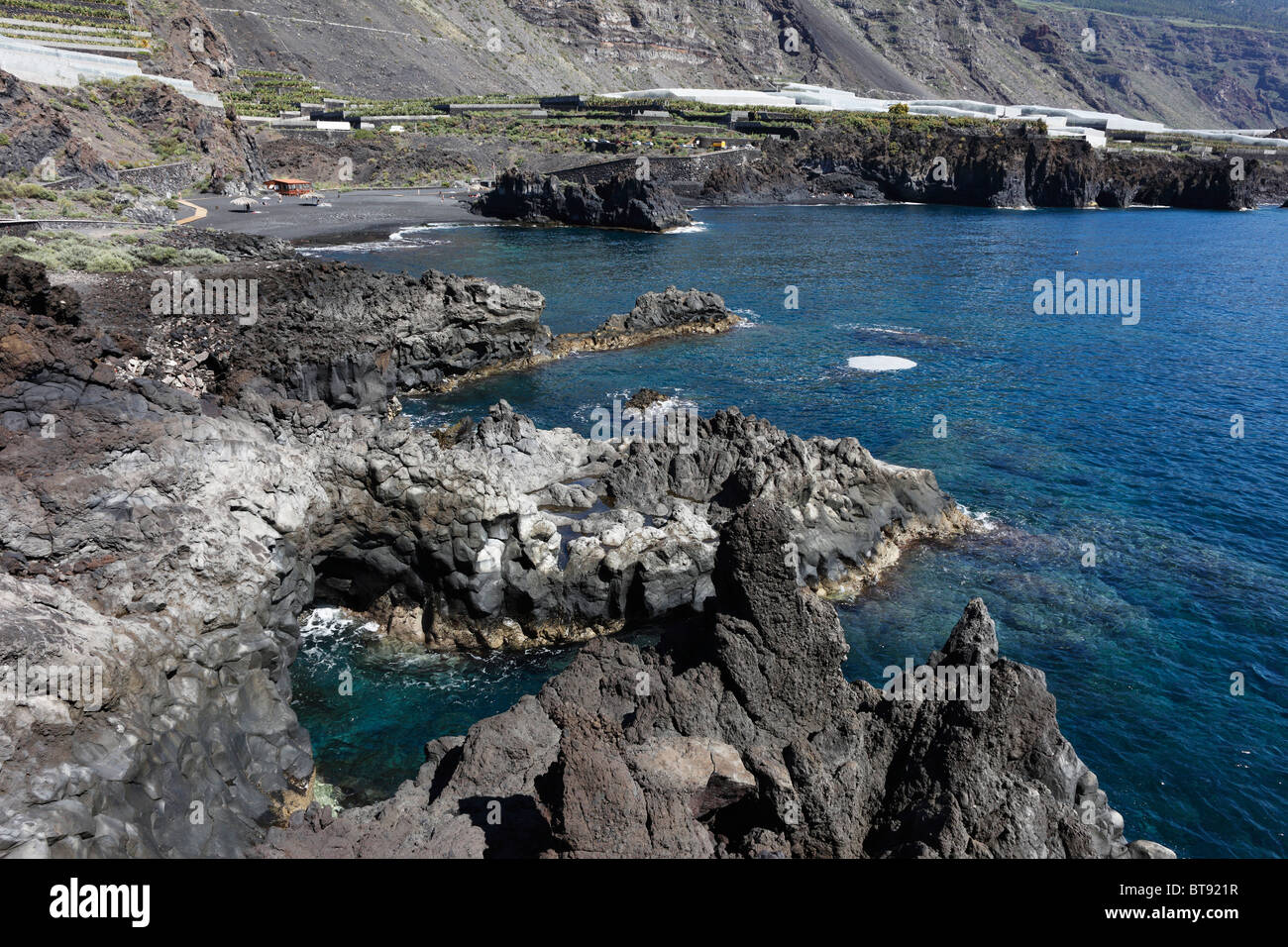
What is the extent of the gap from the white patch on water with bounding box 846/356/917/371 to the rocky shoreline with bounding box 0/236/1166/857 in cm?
2245

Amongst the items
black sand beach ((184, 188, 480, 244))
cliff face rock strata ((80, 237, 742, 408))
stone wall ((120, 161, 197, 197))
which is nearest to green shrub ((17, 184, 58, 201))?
black sand beach ((184, 188, 480, 244))

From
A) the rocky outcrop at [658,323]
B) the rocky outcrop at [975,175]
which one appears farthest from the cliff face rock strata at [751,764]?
the rocky outcrop at [975,175]

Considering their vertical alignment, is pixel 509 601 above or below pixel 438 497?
below

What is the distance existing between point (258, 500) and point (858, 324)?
54645 millimetres

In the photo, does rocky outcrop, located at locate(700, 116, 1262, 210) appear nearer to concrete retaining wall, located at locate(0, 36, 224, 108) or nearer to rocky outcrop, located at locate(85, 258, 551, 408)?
concrete retaining wall, located at locate(0, 36, 224, 108)

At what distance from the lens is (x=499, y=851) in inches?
536

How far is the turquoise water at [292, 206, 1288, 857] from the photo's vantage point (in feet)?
73.8

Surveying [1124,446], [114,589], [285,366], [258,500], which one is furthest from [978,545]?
[285,366]

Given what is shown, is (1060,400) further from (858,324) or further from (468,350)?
(468,350)

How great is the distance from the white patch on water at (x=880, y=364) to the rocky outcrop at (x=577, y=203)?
6744 cm

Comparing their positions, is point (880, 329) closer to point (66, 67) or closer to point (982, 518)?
point (982, 518)

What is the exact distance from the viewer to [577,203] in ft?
410

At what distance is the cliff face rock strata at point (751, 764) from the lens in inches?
492

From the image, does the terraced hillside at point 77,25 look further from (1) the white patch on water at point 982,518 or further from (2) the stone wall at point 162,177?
(1) the white patch on water at point 982,518
